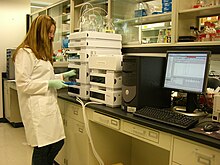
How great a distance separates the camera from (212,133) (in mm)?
1309

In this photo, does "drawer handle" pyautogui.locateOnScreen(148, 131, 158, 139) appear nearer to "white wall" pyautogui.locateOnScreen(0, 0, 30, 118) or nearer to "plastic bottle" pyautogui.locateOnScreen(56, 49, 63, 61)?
"plastic bottle" pyautogui.locateOnScreen(56, 49, 63, 61)

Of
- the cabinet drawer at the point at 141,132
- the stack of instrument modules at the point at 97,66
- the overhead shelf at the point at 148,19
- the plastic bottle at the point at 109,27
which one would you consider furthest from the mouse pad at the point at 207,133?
the plastic bottle at the point at 109,27

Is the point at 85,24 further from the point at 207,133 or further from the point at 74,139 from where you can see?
the point at 207,133

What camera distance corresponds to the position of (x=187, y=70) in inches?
69.8

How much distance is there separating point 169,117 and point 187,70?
1.41 ft

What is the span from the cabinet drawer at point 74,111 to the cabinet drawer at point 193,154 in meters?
1.07

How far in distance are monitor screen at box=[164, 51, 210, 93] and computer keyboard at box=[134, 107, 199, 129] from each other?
0.87ft

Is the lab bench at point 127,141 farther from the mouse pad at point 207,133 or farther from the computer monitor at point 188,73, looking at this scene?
the computer monitor at point 188,73

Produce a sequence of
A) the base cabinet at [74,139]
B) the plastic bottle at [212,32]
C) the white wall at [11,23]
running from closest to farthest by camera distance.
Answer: the plastic bottle at [212,32]
the base cabinet at [74,139]
the white wall at [11,23]

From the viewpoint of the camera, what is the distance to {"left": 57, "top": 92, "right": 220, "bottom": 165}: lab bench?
4.25ft

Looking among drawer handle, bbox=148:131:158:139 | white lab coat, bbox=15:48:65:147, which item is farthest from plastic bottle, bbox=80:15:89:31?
drawer handle, bbox=148:131:158:139

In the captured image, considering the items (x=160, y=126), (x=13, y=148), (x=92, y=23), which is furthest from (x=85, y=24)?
(x=13, y=148)

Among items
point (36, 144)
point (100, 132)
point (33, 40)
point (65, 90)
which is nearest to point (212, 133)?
point (100, 132)

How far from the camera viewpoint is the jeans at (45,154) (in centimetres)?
205
